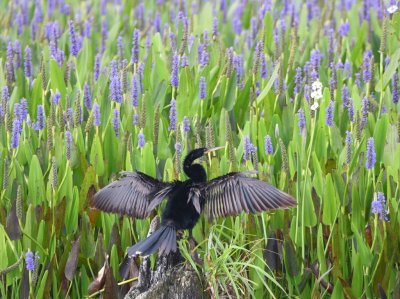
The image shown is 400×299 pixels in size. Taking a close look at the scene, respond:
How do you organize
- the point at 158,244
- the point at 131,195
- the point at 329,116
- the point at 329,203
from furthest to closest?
the point at 329,116 → the point at 329,203 → the point at 131,195 → the point at 158,244

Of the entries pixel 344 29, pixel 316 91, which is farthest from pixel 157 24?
pixel 316 91

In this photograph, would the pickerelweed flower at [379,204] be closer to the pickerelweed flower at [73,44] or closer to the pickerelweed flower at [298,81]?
the pickerelweed flower at [298,81]

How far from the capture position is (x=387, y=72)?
4656 millimetres

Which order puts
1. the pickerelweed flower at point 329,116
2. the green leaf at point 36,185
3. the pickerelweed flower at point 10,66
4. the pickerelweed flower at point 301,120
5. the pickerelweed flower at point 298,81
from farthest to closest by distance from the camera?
the pickerelweed flower at point 10,66, the pickerelweed flower at point 298,81, the pickerelweed flower at point 301,120, the pickerelweed flower at point 329,116, the green leaf at point 36,185

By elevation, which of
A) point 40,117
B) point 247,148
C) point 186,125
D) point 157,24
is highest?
point 157,24

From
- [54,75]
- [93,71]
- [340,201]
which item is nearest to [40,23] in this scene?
[93,71]

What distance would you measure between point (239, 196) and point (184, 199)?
0.68 ft

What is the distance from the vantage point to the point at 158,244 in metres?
3.33

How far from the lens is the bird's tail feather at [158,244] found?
10.8 ft

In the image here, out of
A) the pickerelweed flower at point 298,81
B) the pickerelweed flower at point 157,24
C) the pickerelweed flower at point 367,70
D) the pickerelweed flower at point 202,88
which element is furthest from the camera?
the pickerelweed flower at point 157,24

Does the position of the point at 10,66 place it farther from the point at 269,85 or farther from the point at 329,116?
the point at 329,116

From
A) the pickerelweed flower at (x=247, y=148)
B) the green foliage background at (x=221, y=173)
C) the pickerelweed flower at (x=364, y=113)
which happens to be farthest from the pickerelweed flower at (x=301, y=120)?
the pickerelweed flower at (x=247, y=148)

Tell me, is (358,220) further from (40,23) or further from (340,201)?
(40,23)

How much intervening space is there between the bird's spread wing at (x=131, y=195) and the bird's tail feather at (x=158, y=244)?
15 centimetres
